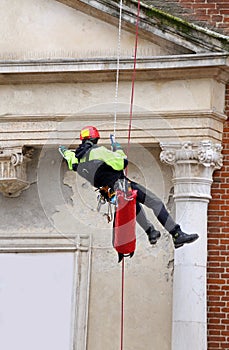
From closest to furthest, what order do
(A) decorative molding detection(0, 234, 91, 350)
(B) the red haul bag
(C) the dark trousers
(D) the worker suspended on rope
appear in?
1. (B) the red haul bag
2. (D) the worker suspended on rope
3. (C) the dark trousers
4. (A) decorative molding detection(0, 234, 91, 350)

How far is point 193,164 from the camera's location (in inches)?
397

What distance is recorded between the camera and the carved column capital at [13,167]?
1045 cm

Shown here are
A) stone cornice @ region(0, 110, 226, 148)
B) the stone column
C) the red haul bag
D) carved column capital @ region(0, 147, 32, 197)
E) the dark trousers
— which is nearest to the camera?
the red haul bag

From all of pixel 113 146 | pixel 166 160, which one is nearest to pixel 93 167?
pixel 113 146

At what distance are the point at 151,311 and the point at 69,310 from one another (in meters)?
0.82

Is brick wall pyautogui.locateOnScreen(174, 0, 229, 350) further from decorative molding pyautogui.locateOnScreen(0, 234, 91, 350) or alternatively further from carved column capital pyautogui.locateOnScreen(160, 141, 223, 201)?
decorative molding pyautogui.locateOnScreen(0, 234, 91, 350)

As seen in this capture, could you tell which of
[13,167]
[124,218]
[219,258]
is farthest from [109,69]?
[124,218]

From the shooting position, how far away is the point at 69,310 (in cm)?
1041

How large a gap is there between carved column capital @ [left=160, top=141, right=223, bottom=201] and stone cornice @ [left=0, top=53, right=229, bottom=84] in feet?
2.22

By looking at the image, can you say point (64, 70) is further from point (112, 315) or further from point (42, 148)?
point (112, 315)

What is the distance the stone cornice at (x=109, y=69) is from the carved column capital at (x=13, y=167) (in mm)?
695

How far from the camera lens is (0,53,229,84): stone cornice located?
10.0 metres

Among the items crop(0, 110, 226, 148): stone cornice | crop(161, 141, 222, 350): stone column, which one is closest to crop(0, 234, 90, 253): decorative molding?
crop(0, 110, 226, 148): stone cornice

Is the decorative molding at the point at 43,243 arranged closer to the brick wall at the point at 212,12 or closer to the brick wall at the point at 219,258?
the brick wall at the point at 219,258
